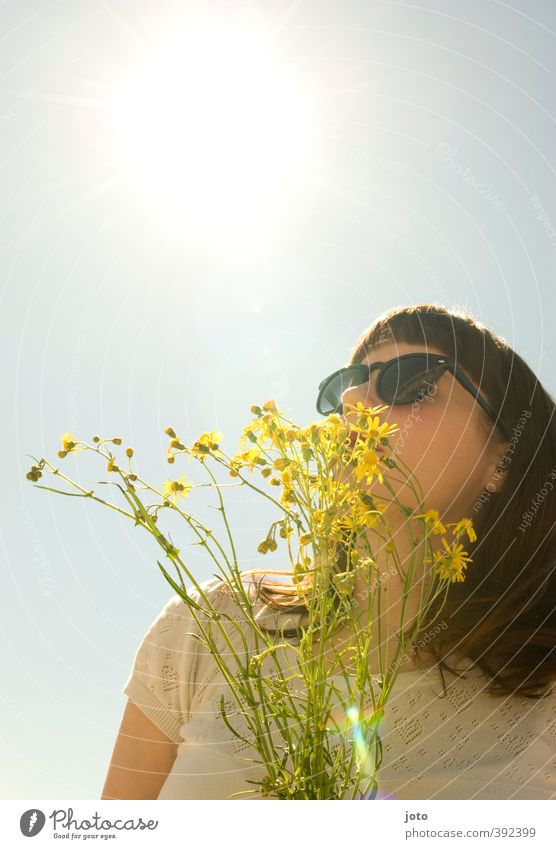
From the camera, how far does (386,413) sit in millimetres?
998

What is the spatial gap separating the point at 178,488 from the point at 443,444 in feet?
1.69

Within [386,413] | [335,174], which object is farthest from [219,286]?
[386,413]

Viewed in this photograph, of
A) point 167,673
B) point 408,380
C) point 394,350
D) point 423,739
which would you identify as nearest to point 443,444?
point 408,380

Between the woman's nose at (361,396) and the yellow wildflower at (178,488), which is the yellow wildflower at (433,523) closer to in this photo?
the yellow wildflower at (178,488)

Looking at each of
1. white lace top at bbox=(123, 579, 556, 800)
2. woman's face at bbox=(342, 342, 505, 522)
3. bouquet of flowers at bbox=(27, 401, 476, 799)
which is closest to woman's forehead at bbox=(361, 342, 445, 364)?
woman's face at bbox=(342, 342, 505, 522)

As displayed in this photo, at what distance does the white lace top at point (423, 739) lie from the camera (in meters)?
0.82

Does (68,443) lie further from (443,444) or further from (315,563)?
(443,444)

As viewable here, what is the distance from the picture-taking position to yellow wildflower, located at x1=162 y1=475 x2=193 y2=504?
2.01 feet

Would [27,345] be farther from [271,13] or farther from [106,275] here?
[271,13]

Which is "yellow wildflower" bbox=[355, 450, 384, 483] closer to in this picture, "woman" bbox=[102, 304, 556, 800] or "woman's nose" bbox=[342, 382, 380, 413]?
"woman" bbox=[102, 304, 556, 800]

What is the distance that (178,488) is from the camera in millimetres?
619

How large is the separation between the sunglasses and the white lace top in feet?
1.32

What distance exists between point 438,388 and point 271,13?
90 centimetres

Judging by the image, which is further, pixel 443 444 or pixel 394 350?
pixel 394 350
